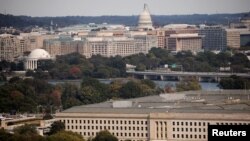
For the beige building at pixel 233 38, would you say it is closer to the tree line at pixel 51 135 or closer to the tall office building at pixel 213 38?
the tall office building at pixel 213 38

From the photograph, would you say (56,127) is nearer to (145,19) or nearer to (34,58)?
(34,58)

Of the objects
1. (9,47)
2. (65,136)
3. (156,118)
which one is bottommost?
(9,47)

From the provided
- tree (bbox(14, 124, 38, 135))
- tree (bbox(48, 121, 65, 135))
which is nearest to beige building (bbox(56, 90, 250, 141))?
tree (bbox(48, 121, 65, 135))

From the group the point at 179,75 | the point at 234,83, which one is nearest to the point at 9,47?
the point at 179,75

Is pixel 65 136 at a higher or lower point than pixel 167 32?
higher

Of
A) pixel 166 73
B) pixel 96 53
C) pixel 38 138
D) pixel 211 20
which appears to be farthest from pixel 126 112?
pixel 211 20

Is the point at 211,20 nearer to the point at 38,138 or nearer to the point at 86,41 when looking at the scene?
the point at 86,41

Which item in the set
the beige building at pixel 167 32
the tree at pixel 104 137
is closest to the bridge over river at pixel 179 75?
the beige building at pixel 167 32
